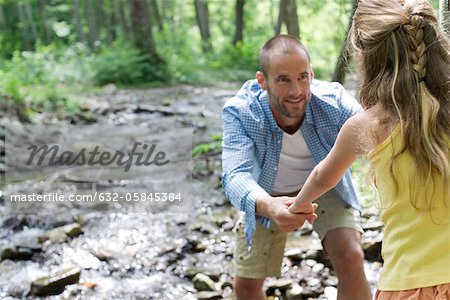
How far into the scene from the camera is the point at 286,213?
264 centimetres

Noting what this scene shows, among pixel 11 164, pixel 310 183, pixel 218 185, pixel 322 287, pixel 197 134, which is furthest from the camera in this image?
pixel 197 134

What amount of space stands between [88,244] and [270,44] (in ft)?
11.1

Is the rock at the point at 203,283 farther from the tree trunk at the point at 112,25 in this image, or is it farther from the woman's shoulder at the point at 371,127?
the tree trunk at the point at 112,25

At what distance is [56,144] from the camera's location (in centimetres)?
1034

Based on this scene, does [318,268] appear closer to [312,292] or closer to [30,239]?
[312,292]

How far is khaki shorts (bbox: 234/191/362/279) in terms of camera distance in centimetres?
345

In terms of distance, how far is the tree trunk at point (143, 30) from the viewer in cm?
1883

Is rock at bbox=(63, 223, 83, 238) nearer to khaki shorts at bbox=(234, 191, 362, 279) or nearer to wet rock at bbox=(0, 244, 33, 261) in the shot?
wet rock at bbox=(0, 244, 33, 261)

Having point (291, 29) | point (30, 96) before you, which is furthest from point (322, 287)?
point (30, 96)

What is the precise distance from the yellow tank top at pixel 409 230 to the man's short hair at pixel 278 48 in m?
1.31

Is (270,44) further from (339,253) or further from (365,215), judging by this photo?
(365,215)

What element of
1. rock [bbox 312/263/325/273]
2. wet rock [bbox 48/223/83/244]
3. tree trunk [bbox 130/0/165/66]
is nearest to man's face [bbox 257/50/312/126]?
rock [bbox 312/263/325/273]

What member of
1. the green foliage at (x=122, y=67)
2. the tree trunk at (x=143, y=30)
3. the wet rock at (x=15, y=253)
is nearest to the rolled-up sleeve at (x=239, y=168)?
the wet rock at (x=15, y=253)

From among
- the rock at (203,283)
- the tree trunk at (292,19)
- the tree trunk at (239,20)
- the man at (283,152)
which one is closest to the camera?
the man at (283,152)
